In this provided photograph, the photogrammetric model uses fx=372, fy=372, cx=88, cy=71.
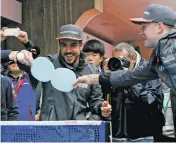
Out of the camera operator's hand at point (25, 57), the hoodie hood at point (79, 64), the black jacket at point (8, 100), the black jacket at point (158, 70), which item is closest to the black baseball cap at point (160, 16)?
the black jacket at point (158, 70)

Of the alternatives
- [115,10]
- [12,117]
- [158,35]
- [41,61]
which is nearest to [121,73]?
[158,35]

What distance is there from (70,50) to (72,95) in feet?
1.06

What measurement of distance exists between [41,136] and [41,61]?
444mm

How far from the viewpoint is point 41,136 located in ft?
5.88

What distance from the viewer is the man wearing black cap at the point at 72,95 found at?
235cm

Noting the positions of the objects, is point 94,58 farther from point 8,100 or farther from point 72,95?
point 72,95

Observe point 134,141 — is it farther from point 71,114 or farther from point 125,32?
point 125,32

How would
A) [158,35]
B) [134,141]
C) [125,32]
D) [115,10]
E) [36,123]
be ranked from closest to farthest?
[36,123] < [158,35] < [134,141] < [115,10] < [125,32]

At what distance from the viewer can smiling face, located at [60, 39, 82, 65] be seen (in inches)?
99.0

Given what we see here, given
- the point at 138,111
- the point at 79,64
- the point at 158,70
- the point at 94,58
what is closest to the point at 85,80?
the point at 79,64

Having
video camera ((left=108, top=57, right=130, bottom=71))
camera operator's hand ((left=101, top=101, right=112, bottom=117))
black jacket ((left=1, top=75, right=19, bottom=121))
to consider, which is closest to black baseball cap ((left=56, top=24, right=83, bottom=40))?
video camera ((left=108, top=57, right=130, bottom=71))

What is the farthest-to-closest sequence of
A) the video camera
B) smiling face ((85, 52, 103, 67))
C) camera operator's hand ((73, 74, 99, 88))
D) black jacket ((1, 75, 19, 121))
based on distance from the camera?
1. smiling face ((85, 52, 103, 67))
2. black jacket ((1, 75, 19, 121))
3. the video camera
4. camera operator's hand ((73, 74, 99, 88))

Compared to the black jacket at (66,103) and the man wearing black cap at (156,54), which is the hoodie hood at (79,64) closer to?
the black jacket at (66,103)

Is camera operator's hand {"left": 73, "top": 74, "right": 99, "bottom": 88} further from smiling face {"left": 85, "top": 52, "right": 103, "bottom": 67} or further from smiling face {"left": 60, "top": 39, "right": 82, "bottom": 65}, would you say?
smiling face {"left": 85, "top": 52, "right": 103, "bottom": 67}
